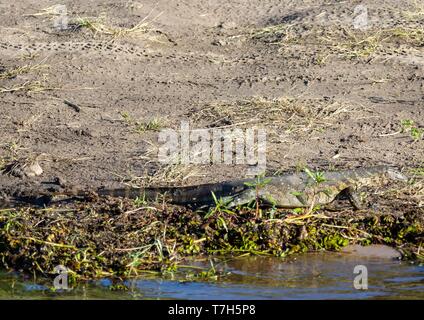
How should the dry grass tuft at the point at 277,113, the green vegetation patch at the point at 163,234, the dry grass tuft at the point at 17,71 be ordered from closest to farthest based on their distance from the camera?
the green vegetation patch at the point at 163,234, the dry grass tuft at the point at 277,113, the dry grass tuft at the point at 17,71

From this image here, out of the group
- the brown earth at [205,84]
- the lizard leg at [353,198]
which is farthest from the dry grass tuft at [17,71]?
the lizard leg at [353,198]

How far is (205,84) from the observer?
9797 mm

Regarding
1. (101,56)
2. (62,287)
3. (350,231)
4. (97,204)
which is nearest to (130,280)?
(62,287)

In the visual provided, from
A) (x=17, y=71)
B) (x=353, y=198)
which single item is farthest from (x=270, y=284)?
(x=17, y=71)

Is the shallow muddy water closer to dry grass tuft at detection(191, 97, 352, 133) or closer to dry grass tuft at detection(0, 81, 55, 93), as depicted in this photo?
dry grass tuft at detection(191, 97, 352, 133)

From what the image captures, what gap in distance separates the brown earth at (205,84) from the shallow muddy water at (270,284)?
1492 mm

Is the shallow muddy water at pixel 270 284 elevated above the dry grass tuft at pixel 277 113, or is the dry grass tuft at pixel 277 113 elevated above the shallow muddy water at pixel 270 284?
the dry grass tuft at pixel 277 113

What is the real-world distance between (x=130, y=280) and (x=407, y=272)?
1.78 metres

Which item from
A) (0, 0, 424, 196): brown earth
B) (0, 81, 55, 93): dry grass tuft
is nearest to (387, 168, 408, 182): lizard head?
(0, 0, 424, 196): brown earth

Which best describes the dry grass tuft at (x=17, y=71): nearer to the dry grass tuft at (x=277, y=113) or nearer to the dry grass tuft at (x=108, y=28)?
the dry grass tuft at (x=108, y=28)

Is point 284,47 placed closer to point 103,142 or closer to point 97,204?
point 103,142

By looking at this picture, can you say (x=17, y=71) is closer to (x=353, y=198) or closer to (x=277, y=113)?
(x=277, y=113)

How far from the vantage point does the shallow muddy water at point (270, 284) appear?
6.25 m

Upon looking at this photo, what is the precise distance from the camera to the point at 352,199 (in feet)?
24.2
